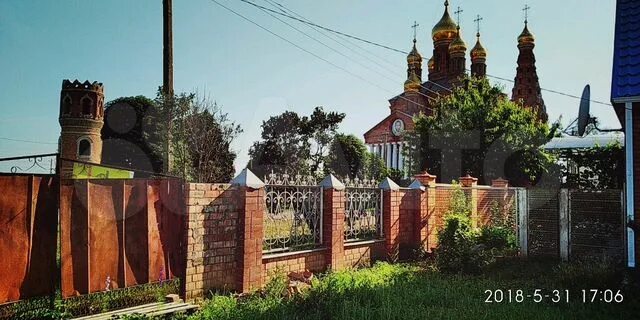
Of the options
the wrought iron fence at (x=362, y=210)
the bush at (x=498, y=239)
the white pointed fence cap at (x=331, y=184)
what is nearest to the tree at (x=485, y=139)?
the bush at (x=498, y=239)

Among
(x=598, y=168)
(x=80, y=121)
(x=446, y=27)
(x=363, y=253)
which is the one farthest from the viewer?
(x=80, y=121)

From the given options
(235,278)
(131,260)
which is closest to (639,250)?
(235,278)

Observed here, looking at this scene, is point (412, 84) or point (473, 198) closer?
point (473, 198)

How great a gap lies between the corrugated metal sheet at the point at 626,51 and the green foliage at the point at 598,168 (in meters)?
6.09

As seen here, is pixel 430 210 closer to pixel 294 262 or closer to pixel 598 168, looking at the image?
pixel 294 262

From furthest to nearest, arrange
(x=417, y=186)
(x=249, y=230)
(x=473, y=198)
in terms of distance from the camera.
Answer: (x=473, y=198)
(x=417, y=186)
(x=249, y=230)

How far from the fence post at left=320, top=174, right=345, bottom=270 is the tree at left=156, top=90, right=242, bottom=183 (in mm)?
10807

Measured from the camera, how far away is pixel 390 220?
26.3 feet

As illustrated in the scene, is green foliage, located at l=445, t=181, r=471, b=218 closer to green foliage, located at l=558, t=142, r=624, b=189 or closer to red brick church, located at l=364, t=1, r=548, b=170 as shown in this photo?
green foliage, located at l=558, t=142, r=624, b=189

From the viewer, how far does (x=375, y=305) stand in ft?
16.1

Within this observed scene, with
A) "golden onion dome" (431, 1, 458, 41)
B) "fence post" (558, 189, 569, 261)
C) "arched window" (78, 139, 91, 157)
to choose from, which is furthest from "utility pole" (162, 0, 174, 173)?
"arched window" (78, 139, 91, 157)

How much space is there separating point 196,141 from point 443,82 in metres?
23.2

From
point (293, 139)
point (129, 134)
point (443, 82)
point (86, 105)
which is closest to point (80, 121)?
point (86, 105)

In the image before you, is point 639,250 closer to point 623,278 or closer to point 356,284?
point 623,278
